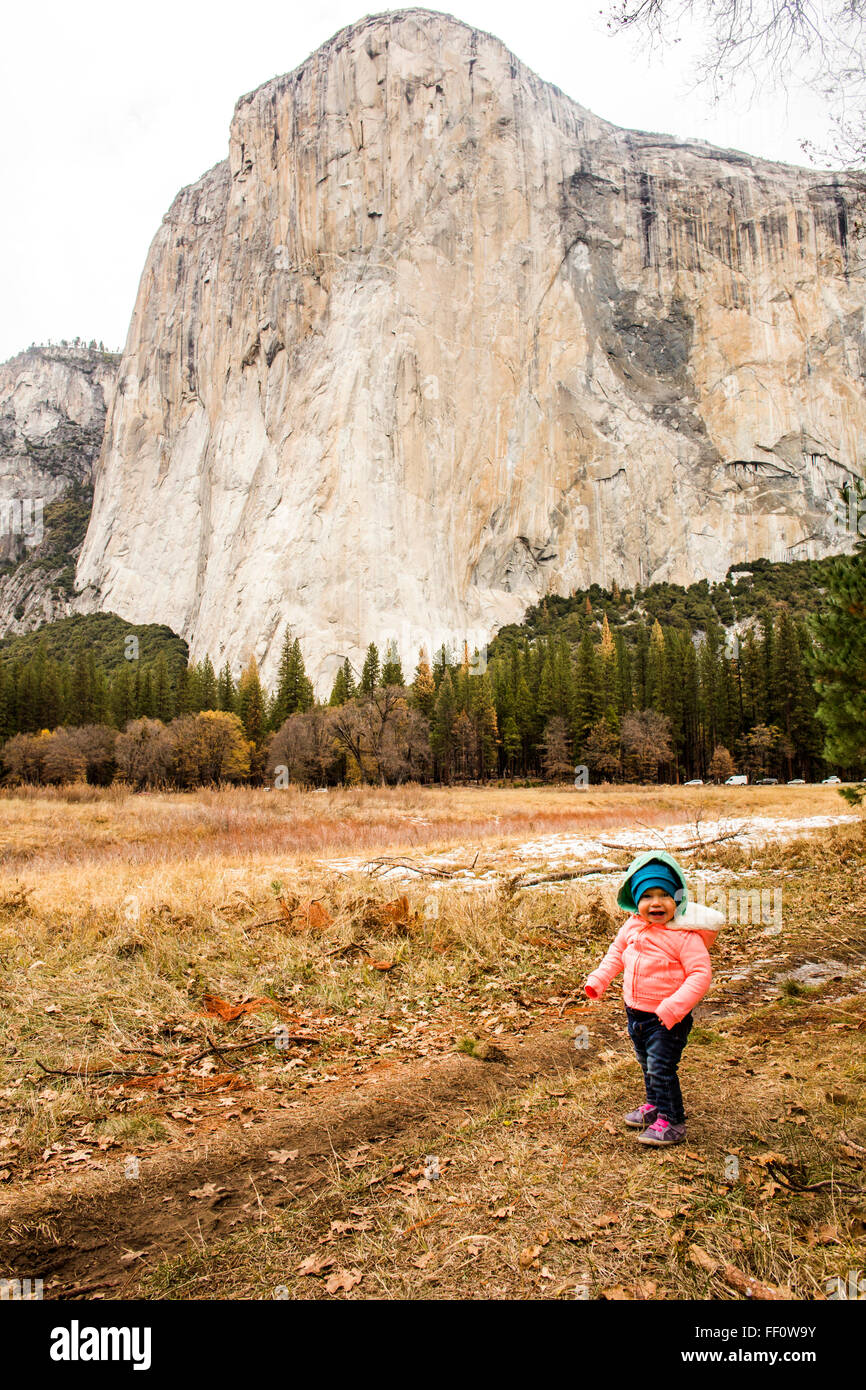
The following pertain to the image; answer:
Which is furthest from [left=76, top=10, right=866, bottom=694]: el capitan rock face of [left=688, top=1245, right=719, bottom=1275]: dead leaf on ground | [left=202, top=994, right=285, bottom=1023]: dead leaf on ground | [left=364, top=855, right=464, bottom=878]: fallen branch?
[left=688, top=1245, right=719, bottom=1275]: dead leaf on ground

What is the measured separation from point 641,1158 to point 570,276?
134 meters

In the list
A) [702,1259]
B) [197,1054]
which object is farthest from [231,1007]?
[702,1259]

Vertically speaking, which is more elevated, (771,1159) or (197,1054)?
(771,1159)

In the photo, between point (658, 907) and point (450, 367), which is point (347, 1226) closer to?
point (658, 907)

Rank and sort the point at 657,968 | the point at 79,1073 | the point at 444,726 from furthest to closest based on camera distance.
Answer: the point at 444,726 → the point at 79,1073 → the point at 657,968

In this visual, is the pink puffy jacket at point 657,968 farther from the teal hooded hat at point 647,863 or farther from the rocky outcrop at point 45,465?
the rocky outcrop at point 45,465

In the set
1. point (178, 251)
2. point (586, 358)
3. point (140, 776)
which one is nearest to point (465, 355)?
point (586, 358)

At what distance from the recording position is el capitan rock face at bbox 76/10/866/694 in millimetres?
98312

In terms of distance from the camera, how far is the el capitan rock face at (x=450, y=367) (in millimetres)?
98312

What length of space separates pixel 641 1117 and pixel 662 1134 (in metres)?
0.22

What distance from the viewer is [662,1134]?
4.08 m

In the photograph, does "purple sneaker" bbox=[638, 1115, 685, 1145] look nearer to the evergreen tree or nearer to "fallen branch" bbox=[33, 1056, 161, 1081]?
"fallen branch" bbox=[33, 1056, 161, 1081]

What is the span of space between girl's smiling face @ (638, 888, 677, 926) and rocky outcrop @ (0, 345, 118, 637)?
6122 inches

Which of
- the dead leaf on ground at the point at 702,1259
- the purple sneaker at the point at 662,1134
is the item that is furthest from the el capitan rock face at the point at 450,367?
the dead leaf on ground at the point at 702,1259
